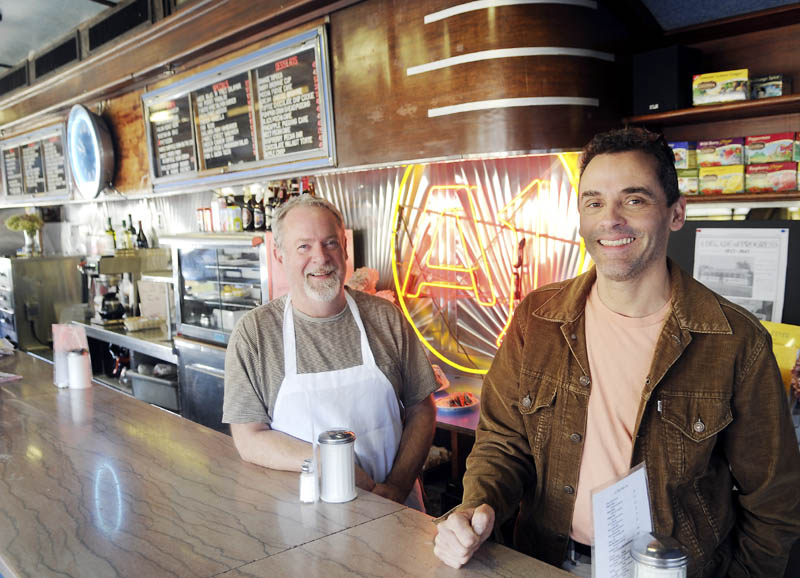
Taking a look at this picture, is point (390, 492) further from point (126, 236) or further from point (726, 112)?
point (126, 236)

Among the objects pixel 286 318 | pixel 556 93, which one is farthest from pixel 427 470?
pixel 556 93

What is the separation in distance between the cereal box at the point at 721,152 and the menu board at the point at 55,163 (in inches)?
233

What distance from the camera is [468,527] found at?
4.27 ft

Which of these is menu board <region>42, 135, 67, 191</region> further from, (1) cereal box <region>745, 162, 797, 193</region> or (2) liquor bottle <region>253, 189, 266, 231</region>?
(1) cereal box <region>745, 162, 797, 193</region>

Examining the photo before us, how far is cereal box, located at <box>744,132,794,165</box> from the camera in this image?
2625 millimetres

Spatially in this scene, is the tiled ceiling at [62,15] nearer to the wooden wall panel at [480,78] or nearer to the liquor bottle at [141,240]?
the wooden wall panel at [480,78]

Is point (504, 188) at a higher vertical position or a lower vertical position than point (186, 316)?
higher

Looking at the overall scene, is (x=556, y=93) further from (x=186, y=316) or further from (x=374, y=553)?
(x=186, y=316)

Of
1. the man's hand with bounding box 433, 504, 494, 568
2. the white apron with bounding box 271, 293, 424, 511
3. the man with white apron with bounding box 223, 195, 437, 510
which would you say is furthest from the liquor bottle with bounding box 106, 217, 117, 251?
the man's hand with bounding box 433, 504, 494, 568

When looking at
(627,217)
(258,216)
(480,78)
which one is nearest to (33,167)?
(258,216)

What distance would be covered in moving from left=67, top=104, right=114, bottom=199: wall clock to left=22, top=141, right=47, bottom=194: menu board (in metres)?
0.93

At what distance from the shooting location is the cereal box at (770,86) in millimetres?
2615

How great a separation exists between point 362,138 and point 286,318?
1539mm

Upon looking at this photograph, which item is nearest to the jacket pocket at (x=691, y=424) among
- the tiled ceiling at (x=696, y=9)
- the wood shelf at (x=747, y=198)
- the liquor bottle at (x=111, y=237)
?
the wood shelf at (x=747, y=198)
